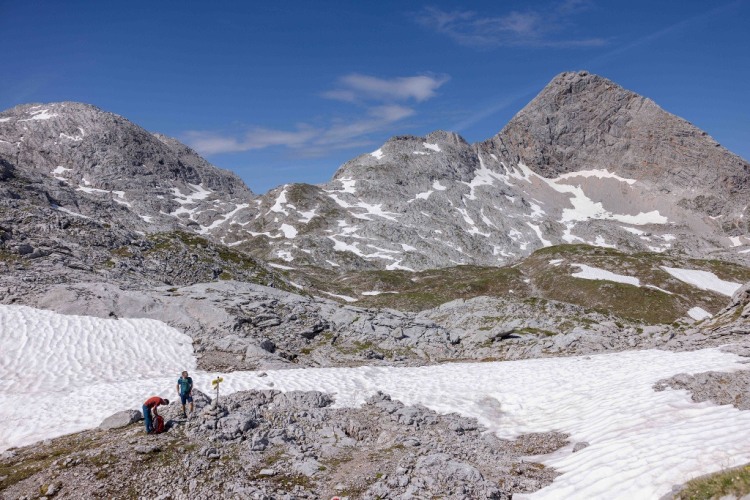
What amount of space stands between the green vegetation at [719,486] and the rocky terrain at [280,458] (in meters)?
Answer: 4.60

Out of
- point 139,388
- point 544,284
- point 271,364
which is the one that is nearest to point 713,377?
point 271,364

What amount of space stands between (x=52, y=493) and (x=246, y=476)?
6.09 metres

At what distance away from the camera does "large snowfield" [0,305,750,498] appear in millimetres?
13148

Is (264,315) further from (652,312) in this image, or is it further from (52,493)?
(652,312)

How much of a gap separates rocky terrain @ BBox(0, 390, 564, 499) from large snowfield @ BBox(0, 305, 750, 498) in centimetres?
187

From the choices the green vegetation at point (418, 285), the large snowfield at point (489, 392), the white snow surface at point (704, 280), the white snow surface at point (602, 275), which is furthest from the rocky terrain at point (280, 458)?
the white snow surface at point (704, 280)

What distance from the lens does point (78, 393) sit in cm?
2427

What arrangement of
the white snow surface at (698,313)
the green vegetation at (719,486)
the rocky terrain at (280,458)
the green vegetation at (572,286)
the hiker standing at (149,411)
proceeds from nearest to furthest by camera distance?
the green vegetation at (719,486)
the rocky terrain at (280,458)
the hiker standing at (149,411)
the white snow surface at (698,313)
the green vegetation at (572,286)

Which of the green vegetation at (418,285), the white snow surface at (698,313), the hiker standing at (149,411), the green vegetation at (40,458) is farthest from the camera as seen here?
the green vegetation at (418,285)

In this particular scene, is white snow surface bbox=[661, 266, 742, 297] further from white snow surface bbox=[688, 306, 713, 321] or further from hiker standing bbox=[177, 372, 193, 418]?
hiker standing bbox=[177, 372, 193, 418]

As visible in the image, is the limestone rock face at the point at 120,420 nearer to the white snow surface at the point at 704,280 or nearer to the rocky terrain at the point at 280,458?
the rocky terrain at the point at 280,458

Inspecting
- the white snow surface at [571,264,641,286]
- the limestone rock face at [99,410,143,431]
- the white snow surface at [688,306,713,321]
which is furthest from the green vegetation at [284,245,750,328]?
the limestone rock face at [99,410,143,431]

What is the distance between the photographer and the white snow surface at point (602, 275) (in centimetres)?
Result: 10272

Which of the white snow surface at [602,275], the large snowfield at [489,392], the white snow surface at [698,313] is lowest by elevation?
the white snow surface at [698,313]
